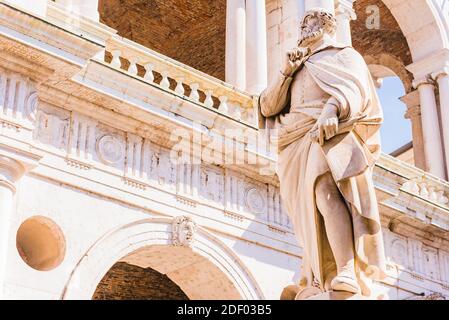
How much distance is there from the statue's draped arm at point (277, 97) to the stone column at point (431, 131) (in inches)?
389

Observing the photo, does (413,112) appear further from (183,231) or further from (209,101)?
(183,231)

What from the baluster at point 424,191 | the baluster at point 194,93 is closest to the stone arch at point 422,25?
the baluster at point 424,191

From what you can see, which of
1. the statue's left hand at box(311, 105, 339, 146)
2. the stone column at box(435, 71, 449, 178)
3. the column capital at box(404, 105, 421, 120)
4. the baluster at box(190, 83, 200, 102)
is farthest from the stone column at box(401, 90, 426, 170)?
the statue's left hand at box(311, 105, 339, 146)

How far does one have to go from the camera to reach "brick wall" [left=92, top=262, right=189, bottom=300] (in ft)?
51.3

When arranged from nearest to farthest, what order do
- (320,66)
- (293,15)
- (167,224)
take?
(320,66) < (167,224) < (293,15)

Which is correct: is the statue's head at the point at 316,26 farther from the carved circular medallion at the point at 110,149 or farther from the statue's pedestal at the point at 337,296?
the carved circular medallion at the point at 110,149

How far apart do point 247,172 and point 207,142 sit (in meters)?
0.77

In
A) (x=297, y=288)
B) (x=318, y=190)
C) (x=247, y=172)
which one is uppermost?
(x=247, y=172)

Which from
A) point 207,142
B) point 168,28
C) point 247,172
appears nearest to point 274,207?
point 247,172

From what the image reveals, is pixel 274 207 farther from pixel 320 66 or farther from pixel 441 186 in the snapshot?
pixel 320 66

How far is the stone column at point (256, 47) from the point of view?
12.7 m

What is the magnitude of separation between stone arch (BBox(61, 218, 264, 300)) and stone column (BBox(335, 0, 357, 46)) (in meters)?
4.52

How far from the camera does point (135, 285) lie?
1580cm

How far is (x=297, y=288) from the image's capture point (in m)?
5.60
